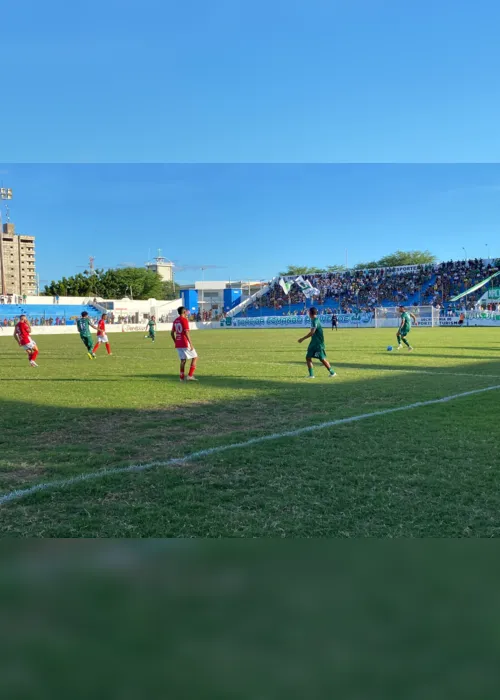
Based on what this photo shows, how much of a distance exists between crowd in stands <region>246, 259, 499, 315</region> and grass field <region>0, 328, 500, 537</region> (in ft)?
163

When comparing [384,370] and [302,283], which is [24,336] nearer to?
[384,370]

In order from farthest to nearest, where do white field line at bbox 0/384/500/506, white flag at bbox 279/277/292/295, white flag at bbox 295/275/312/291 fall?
1. white flag at bbox 279/277/292/295
2. white flag at bbox 295/275/312/291
3. white field line at bbox 0/384/500/506

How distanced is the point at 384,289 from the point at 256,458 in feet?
212

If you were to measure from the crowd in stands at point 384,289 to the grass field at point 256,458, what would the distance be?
49.8 meters

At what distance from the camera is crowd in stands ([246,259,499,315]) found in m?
61.4

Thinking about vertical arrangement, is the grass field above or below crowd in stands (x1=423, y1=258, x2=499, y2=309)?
below

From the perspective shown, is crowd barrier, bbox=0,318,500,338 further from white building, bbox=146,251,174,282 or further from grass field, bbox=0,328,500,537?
white building, bbox=146,251,174,282

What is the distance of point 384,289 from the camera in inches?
2702

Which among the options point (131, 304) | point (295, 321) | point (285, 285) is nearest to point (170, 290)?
point (131, 304)

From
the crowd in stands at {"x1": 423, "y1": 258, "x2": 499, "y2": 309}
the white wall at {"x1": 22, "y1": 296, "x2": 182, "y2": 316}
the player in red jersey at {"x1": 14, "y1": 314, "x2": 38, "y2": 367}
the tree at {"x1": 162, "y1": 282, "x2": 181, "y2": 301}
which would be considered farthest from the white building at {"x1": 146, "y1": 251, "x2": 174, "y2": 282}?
the player in red jersey at {"x1": 14, "y1": 314, "x2": 38, "y2": 367}

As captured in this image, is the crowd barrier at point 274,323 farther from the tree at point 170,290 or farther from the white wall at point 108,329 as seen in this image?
the tree at point 170,290

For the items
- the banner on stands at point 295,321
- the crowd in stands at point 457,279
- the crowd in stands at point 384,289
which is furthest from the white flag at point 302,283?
the crowd in stands at point 457,279

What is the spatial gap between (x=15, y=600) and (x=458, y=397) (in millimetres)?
8716

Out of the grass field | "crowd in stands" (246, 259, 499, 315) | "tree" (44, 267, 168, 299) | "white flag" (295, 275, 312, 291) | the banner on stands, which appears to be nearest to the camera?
the grass field
